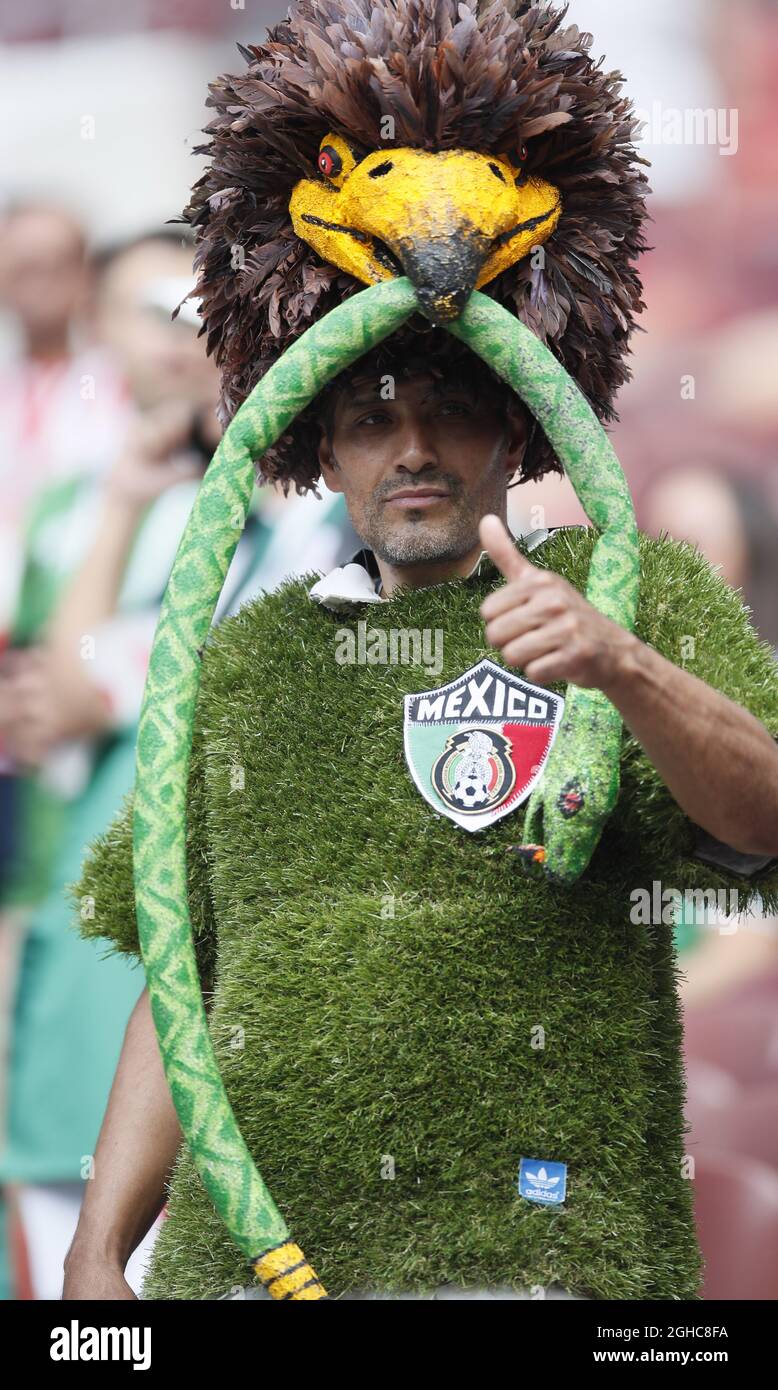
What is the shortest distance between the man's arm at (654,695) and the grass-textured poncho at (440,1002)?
5.2 inches

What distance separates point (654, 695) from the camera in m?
1.63

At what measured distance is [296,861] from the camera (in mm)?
2010

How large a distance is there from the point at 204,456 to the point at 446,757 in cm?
171

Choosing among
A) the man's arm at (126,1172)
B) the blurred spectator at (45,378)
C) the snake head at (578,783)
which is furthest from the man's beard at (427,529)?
the blurred spectator at (45,378)

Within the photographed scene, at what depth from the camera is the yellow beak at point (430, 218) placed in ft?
6.06

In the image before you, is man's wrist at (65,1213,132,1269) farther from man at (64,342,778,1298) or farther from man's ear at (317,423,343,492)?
man's ear at (317,423,343,492)

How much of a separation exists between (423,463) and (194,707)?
480 mm

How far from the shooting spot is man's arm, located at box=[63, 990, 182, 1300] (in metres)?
2.11

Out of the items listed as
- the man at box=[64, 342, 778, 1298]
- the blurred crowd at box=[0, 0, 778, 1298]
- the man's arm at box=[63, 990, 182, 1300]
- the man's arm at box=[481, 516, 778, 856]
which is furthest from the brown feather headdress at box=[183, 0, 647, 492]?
the blurred crowd at box=[0, 0, 778, 1298]

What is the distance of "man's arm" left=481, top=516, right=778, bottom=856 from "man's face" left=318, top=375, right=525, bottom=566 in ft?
1.47

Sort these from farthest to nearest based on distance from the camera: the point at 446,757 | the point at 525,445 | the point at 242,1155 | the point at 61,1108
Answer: the point at 61,1108
the point at 525,445
the point at 446,757
the point at 242,1155

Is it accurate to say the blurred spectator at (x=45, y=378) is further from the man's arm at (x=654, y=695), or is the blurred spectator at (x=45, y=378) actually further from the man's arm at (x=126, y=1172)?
the man's arm at (x=654, y=695)

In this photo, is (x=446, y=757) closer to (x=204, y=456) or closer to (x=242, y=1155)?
(x=242, y=1155)
